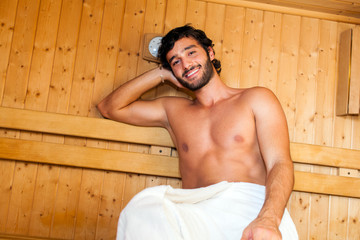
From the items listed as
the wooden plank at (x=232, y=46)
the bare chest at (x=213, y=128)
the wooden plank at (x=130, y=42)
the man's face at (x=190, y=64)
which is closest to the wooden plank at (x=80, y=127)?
the bare chest at (x=213, y=128)

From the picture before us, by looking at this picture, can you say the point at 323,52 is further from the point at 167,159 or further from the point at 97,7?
the point at 97,7

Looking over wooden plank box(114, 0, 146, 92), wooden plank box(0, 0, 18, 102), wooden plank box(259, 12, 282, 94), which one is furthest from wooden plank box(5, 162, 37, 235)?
wooden plank box(259, 12, 282, 94)

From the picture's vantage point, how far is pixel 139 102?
2.22 m

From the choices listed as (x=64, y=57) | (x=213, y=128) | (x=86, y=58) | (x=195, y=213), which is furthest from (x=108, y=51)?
(x=195, y=213)

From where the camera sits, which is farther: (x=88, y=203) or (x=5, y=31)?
(x=5, y=31)

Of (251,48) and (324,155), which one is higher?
(251,48)

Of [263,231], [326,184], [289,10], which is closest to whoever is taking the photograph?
[263,231]

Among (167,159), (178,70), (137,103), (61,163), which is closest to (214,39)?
(178,70)

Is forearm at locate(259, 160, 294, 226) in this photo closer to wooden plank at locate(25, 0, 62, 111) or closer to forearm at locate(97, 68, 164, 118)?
forearm at locate(97, 68, 164, 118)

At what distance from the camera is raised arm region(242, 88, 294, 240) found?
50.0 inches

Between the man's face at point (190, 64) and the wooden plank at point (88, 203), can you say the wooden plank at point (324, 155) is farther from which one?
the wooden plank at point (88, 203)

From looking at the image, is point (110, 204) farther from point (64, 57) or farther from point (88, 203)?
point (64, 57)

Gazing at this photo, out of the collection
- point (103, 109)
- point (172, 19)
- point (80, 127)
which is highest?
point (172, 19)

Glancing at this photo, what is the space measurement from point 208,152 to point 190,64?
20.5 inches
